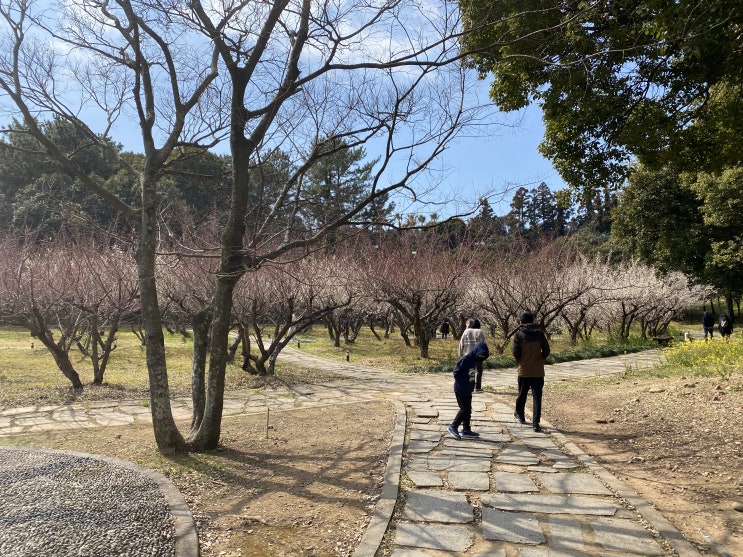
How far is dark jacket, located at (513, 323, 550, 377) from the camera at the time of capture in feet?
22.3

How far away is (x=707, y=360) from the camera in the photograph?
10.4 meters

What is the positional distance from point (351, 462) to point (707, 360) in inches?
345

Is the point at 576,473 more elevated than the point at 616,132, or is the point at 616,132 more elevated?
the point at 616,132

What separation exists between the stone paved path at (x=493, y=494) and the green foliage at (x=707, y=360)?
12.6ft

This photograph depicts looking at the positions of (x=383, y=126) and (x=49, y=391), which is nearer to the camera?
(x=383, y=126)

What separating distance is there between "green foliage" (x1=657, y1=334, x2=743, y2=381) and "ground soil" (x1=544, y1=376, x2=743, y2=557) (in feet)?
1.78

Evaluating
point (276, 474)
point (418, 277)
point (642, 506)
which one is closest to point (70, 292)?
point (418, 277)

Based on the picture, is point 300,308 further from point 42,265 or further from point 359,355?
point 42,265

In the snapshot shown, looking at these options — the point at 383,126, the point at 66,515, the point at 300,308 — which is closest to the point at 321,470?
the point at 66,515

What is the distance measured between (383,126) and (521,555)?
4.55 meters

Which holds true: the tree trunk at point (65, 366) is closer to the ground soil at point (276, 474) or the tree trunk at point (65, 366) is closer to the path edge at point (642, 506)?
the ground soil at point (276, 474)

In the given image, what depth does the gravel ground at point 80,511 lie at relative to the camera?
3.52 metres

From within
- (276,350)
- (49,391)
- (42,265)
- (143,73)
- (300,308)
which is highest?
(143,73)

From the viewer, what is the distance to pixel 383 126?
5.82 m
